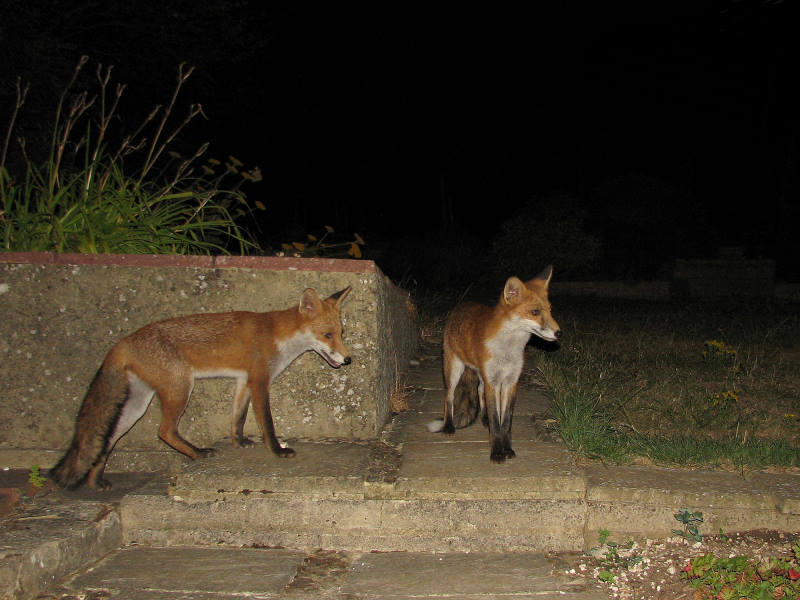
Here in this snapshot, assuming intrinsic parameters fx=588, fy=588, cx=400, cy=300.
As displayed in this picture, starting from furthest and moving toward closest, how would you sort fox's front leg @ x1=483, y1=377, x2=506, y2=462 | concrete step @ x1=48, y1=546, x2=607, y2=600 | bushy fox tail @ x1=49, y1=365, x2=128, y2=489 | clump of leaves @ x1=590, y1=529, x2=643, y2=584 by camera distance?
fox's front leg @ x1=483, y1=377, x2=506, y2=462
bushy fox tail @ x1=49, y1=365, x2=128, y2=489
clump of leaves @ x1=590, y1=529, x2=643, y2=584
concrete step @ x1=48, y1=546, x2=607, y2=600

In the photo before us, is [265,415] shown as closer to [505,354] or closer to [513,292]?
[505,354]

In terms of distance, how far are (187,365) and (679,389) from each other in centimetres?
390

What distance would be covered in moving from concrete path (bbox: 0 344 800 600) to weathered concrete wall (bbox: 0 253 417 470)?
0.55m

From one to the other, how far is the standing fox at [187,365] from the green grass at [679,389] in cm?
162

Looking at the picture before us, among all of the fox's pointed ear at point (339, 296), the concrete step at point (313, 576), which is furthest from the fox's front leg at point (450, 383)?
the concrete step at point (313, 576)

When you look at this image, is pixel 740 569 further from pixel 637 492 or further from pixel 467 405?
pixel 467 405

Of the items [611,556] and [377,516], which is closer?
[611,556]

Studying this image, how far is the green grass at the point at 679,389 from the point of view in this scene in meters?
3.30

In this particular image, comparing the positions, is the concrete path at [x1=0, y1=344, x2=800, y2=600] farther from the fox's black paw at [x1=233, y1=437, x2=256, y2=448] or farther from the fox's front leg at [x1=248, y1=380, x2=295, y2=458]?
the fox's black paw at [x1=233, y1=437, x2=256, y2=448]

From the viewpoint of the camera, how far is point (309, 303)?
332 cm

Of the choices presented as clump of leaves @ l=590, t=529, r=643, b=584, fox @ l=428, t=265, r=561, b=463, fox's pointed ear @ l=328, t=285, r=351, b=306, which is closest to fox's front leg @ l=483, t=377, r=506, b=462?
fox @ l=428, t=265, r=561, b=463

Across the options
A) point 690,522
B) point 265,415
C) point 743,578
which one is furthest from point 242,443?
point 743,578

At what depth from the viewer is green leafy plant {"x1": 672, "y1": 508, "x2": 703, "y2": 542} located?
2658 mm

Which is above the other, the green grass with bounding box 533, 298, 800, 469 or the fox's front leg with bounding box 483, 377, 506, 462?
the fox's front leg with bounding box 483, 377, 506, 462
